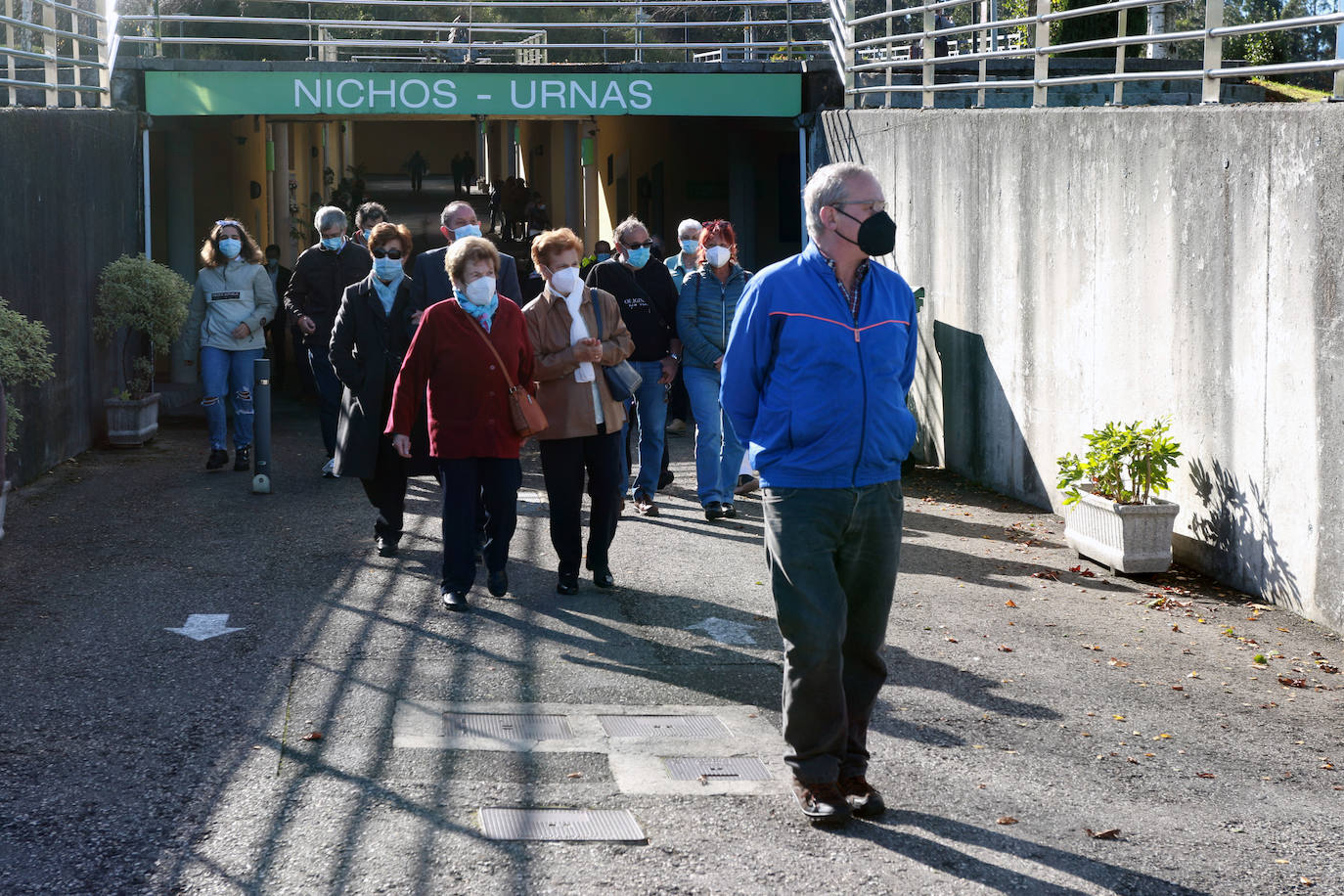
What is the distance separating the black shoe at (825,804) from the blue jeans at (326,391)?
716cm

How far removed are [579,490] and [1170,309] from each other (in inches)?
139

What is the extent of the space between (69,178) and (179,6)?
19.2m

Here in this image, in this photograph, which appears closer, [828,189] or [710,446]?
[828,189]

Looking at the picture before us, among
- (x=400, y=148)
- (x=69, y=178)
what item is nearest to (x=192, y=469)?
(x=69, y=178)

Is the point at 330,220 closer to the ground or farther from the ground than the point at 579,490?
farther from the ground

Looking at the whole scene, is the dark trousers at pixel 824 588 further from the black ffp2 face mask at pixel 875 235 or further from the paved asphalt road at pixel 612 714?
the black ffp2 face mask at pixel 875 235

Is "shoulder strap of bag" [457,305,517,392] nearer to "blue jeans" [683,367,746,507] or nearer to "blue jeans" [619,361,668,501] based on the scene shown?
"blue jeans" [619,361,668,501]

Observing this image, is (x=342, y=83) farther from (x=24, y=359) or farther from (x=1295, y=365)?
(x=1295, y=365)

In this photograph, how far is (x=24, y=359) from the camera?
1052cm

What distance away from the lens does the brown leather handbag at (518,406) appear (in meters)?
7.48

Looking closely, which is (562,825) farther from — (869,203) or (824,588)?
(869,203)

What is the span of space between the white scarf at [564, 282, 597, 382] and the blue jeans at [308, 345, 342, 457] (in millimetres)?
Result: 3911

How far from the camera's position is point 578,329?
315 inches

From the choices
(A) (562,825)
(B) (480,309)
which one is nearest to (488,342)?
(B) (480,309)
